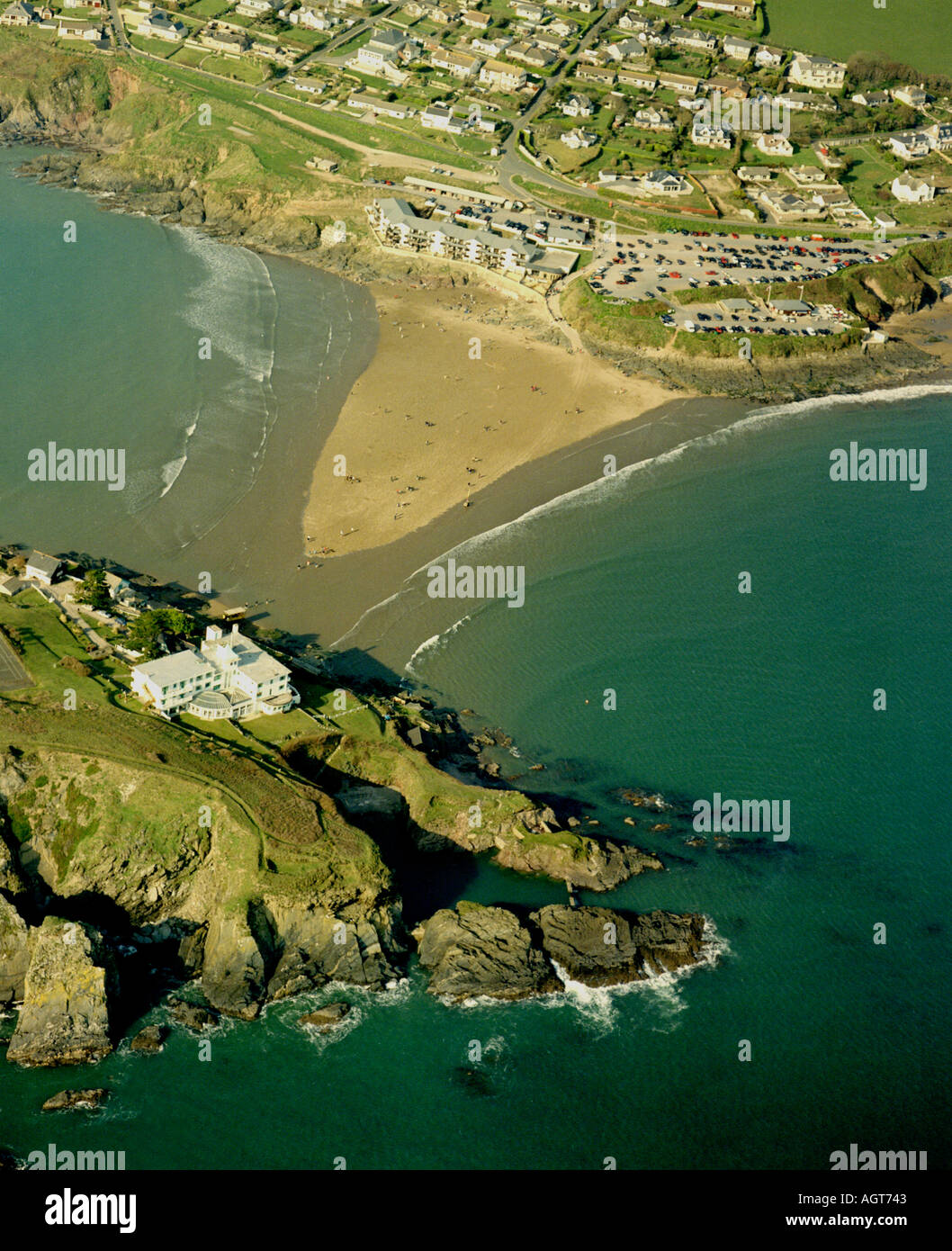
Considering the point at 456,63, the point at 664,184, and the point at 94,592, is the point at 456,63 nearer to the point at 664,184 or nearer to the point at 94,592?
the point at 664,184

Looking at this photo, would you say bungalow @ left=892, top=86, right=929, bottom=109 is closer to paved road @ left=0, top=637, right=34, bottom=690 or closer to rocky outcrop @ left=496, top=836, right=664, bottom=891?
rocky outcrop @ left=496, top=836, right=664, bottom=891

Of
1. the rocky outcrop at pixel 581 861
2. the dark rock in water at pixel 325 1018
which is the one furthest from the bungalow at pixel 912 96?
the dark rock in water at pixel 325 1018

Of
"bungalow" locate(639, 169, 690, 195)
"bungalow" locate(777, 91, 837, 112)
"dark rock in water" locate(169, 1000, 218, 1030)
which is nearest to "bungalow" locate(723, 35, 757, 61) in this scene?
"bungalow" locate(777, 91, 837, 112)

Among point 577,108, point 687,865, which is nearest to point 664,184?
point 577,108

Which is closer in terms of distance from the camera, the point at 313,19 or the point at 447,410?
the point at 447,410

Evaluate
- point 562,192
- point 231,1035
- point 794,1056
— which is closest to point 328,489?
point 231,1035

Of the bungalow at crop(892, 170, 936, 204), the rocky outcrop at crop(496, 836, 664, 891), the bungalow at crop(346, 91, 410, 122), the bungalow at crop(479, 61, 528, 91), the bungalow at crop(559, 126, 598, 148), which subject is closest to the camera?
the rocky outcrop at crop(496, 836, 664, 891)
